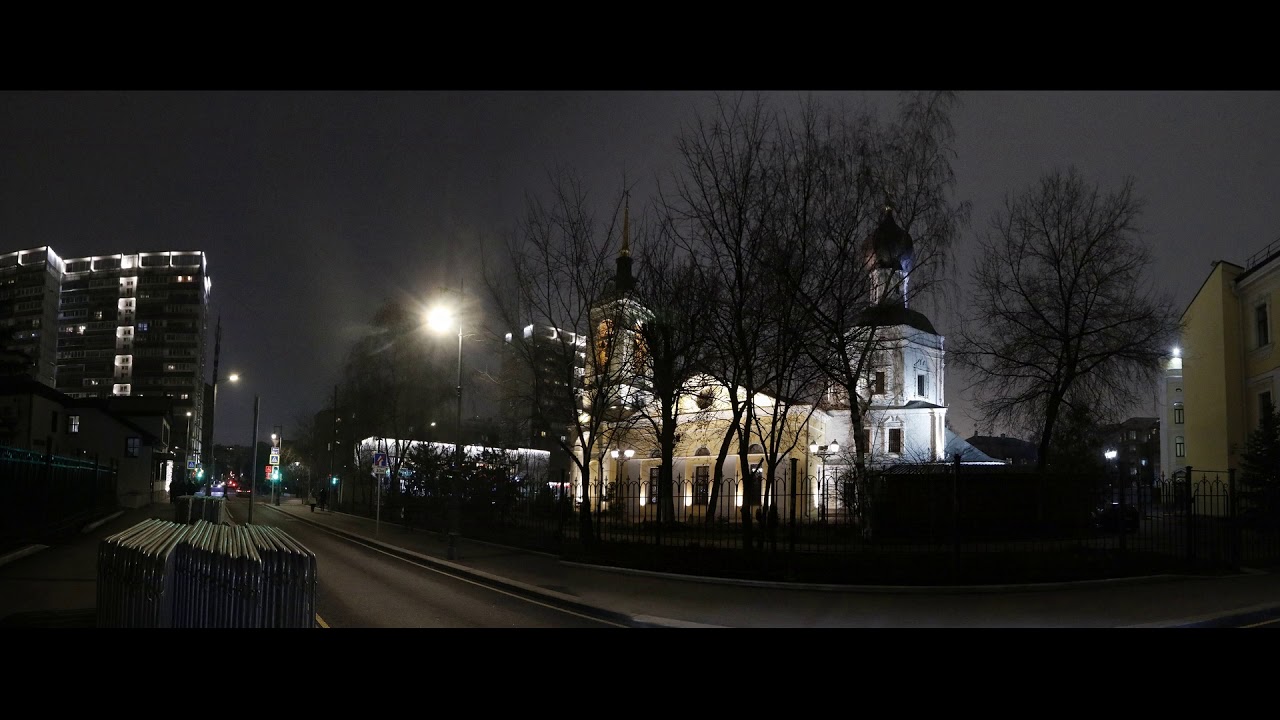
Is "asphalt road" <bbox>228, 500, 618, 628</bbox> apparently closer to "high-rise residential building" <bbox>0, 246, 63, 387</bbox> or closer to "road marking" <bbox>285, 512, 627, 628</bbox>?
"road marking" <bbox>285, 512, 627, 628</bbox>

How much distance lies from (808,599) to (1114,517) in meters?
15.1

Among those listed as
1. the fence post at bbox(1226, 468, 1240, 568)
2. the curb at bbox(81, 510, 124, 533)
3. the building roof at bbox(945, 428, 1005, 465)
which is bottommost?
the curb at bbox(81, 510, 124, 533)

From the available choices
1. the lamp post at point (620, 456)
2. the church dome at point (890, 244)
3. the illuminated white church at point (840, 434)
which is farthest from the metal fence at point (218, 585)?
the lamp post at point (620, 456)

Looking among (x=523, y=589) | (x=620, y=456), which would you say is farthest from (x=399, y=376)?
(x=523, y=589)

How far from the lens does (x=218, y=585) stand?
20.8 feet

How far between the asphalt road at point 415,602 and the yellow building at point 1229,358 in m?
34.7

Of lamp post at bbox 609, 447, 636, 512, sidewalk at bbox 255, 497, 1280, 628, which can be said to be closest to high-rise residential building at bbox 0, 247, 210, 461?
lamp post at bbox 609, 447, 636, 512

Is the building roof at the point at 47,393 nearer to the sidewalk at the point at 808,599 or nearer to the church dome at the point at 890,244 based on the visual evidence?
the sidewalk at the point at 808,599

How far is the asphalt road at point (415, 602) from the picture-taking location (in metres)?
12.0

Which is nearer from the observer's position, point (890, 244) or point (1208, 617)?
point (1208, 617)

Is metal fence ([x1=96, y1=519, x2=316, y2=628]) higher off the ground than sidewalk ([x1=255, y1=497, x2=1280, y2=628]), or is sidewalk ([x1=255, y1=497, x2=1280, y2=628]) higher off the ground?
metal fence ([x1=96, y1=519, x2=316, y2=628])

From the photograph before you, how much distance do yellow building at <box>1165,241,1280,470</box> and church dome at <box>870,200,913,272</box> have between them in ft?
68.7

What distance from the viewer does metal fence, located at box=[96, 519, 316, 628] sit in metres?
6.19

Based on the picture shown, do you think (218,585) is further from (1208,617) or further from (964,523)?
(964,523)
